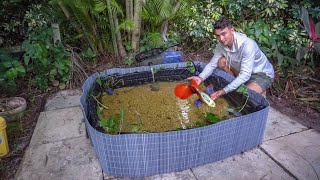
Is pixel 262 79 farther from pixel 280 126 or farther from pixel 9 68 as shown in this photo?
pixel 9 68

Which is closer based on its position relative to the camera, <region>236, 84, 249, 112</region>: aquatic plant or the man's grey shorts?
<region>236, 84, 249, 112</region>: aquatic plant

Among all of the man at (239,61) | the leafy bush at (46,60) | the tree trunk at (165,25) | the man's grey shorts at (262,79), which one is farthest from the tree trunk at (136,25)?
the man's grey shorts at (262,79)

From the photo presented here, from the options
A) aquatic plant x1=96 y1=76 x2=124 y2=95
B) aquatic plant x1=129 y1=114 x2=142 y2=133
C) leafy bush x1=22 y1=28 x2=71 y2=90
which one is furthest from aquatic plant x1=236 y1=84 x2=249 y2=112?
leafy bush x1=22 y1=28 x2=71 y2=90

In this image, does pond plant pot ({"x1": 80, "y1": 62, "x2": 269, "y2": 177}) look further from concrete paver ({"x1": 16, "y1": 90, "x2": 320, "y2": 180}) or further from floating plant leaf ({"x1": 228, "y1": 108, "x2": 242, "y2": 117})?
floating plant leaf ({"x1": 228, "y1": 108, "x2": 242, "y2": 117})

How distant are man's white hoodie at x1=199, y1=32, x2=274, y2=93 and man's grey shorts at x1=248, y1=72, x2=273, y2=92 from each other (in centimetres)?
4

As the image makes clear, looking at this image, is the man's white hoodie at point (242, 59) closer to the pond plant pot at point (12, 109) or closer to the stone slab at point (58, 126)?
the stone slab at point (58, 126)

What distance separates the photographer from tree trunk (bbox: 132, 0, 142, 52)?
3603mm

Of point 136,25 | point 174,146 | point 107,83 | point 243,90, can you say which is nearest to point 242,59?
point 243,90

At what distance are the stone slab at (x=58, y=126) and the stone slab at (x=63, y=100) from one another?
119 mm

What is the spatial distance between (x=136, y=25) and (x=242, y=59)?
186cm

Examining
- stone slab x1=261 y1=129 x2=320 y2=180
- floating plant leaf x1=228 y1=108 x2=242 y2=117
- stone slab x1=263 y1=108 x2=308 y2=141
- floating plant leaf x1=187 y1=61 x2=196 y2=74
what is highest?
floating plant leaf x1=187 y1=61 x2=196 y2=74

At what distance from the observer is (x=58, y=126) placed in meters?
2.58

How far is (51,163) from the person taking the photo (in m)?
2.03

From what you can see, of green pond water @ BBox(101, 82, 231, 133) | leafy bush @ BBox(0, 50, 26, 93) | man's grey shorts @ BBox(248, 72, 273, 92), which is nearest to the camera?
green pond water @ BBox(101, 82, 231, 133)
